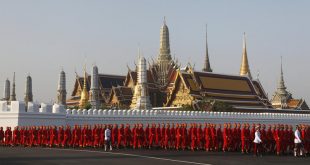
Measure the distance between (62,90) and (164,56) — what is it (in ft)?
47.6

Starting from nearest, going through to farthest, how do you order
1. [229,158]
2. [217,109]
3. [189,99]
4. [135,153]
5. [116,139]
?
[229,158] < [135,153] < [116,139] < [217,109] < [189,99]

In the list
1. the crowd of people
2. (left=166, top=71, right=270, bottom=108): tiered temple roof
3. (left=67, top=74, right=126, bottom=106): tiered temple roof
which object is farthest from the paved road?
(left=67, top=74, right=126, bottom=106): tiered temple roof

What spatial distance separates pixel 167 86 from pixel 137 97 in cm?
972

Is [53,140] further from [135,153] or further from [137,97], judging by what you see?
[137,97]

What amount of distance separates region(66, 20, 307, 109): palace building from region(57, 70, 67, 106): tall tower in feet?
8.69

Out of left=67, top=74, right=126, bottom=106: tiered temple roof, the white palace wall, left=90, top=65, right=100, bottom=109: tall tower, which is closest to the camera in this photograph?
the white palace wall

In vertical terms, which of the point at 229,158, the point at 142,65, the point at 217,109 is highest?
the point at 142,65

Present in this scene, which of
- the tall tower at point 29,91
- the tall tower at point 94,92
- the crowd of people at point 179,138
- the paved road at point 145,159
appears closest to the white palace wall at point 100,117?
the crowd of people at point 179,138

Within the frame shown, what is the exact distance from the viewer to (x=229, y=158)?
1723 cm

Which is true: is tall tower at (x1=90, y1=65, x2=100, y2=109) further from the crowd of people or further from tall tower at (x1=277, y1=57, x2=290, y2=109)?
the crowd of people

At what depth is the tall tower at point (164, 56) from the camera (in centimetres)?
6589

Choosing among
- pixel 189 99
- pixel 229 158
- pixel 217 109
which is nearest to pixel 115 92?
pixel 189 99

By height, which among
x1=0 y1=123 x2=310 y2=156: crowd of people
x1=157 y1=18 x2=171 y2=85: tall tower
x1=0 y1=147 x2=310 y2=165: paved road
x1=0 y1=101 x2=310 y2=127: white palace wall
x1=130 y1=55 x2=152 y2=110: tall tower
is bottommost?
x1=0 y1=147 x2=310 y2=165: paved road

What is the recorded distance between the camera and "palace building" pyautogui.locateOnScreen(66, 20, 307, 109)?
52969mm
